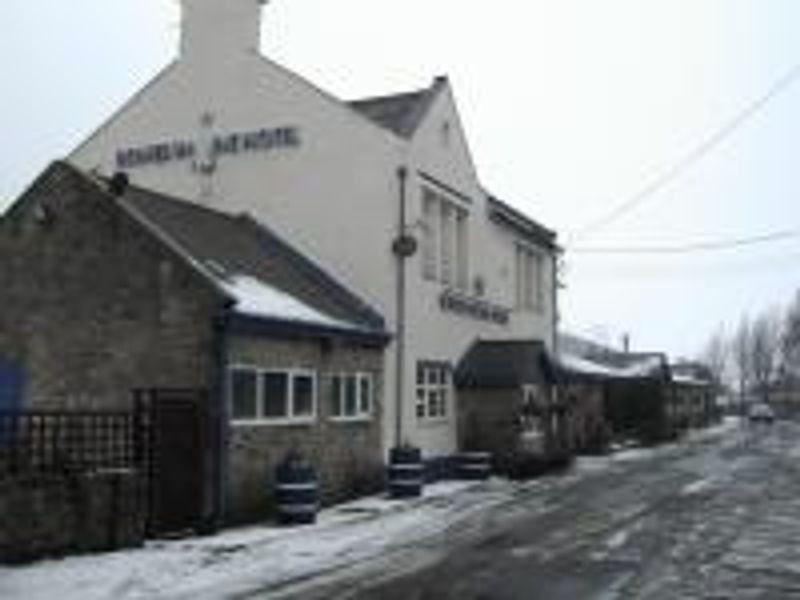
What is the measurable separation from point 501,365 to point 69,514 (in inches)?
724

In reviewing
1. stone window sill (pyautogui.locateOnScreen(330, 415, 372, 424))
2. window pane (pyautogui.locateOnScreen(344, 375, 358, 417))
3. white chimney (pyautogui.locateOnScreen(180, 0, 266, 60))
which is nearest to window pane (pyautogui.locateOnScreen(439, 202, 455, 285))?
white chimney (pyautogui.locateOnScreen(180, 0, 266, 60))

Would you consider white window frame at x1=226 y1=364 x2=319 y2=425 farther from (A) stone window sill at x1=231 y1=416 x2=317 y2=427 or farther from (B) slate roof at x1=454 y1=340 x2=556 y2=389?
(B) slate roof at x1=454 y1=340 x2=556 y2=389

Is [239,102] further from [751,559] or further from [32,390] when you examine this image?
[751,559]

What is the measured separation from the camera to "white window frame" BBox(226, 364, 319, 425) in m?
22.3

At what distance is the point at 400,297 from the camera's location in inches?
1187

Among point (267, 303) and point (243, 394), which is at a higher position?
point (267, 303)

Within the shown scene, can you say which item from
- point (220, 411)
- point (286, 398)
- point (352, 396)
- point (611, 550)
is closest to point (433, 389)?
point (352, 396)

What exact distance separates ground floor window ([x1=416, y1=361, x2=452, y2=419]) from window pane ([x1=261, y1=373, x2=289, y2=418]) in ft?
24.9

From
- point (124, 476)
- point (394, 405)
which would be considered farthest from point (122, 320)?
point (394, 405)

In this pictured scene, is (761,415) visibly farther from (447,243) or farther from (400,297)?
(400,297)

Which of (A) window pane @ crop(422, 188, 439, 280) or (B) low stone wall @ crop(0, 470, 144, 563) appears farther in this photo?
(A) window pane @ crop(422, 188, 439, 280)

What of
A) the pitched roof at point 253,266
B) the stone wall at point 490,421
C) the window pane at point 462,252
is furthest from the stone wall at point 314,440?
the window pane at point 462,252

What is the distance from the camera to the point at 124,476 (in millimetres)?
18625

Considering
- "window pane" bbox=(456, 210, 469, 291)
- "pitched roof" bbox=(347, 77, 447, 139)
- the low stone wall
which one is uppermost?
"pitched roof" bbox=(347, 77, 447, 139)
